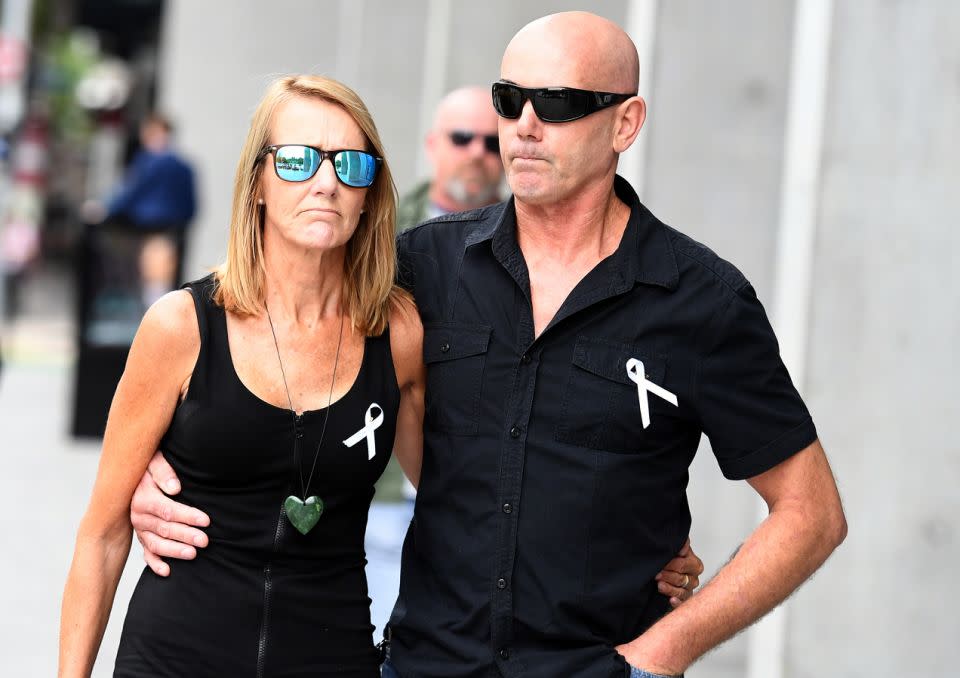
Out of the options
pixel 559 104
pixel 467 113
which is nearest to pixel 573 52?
pixel 559 104

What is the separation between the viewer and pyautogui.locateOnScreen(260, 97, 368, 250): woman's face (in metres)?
2.91

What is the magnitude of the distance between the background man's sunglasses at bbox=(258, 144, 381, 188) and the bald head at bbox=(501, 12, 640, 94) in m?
0.36

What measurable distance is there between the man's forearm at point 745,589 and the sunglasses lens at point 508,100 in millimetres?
965

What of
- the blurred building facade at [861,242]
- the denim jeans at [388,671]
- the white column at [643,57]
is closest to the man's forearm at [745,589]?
the denim jeans at [388,671]

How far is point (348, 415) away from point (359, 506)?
0.66 feet

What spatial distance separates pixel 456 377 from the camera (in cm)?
297

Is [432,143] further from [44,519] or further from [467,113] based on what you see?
[44,519]

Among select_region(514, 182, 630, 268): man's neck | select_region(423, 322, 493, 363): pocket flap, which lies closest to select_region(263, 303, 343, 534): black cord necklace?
select_region(423, 322, 493, 363): pocket flap

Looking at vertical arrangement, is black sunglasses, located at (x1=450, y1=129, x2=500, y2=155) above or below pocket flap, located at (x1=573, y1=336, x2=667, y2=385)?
above

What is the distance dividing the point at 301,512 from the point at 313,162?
70 cm

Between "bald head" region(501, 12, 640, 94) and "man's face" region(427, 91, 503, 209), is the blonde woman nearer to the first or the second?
"bald head" region(501, 12, 640, 94)

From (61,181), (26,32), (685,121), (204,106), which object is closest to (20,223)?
(26,32)

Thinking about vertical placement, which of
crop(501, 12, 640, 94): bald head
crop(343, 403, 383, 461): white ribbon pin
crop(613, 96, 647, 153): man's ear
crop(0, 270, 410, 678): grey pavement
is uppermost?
crop(501, 12, 640, 94): bald head

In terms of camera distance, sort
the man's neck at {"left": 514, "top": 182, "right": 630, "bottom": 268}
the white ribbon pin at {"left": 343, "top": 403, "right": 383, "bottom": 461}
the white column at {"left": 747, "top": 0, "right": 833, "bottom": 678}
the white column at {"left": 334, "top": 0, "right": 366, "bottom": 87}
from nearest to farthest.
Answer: the white ribbon pin at {"left": 343, "top": 403, "right": 383, "bottom": 461}
the man's neck at {"left": 514, "top": 182, "right": 630, "bottom": 268}
the white column at {"left": 747, "top": 0, "right": 833, "bottom": 678}
the white column at {"left": 334, "top": 0, "right": 366, "bottom": 87}
